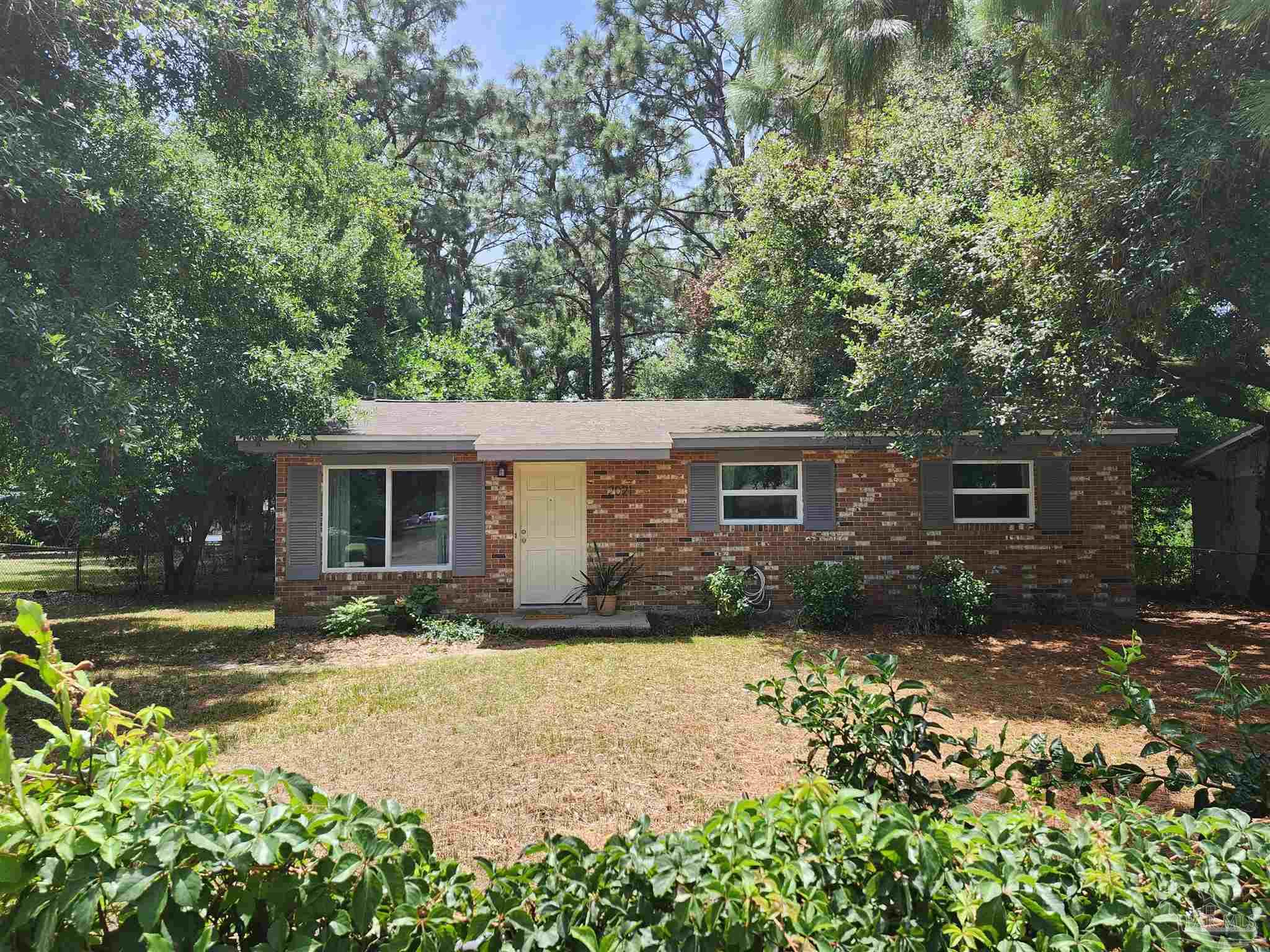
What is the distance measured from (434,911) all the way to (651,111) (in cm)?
2686

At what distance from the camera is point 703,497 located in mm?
11344

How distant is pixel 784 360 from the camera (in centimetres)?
1529

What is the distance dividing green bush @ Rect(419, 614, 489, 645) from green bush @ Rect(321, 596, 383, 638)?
73 centimetres

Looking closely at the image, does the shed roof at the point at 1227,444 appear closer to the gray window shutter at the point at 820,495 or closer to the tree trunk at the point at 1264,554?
the tree trunk at the point at 1264,554

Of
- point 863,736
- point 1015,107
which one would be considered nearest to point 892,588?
point 1015,107

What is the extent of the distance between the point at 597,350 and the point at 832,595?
17560mm

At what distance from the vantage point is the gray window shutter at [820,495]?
1134 centimetres

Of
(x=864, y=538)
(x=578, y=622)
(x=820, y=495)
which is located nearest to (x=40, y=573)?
(x=578, y=622)

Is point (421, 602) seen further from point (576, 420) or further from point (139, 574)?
point (139, 574)

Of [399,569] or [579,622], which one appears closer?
[579,622]

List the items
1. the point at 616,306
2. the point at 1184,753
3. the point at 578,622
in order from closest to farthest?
the point at 1184,753 → the point at 578,622 → the point at 616,306

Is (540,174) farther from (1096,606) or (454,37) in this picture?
(1096,606)

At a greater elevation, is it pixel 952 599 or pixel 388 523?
pixel 388 523

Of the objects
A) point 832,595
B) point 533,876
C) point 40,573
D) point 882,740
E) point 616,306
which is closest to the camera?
point 533,876
